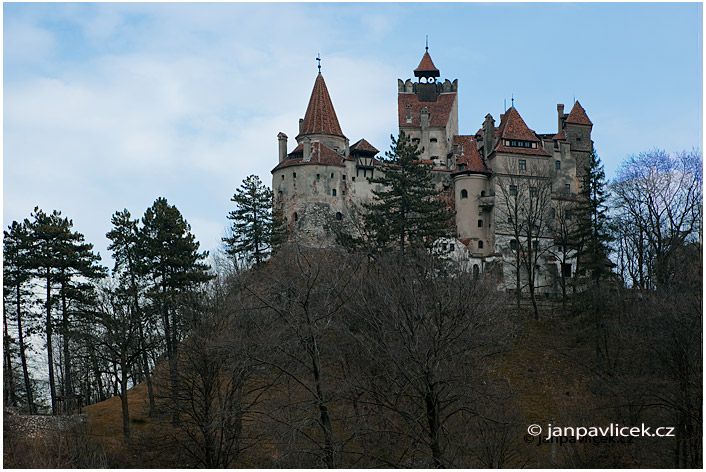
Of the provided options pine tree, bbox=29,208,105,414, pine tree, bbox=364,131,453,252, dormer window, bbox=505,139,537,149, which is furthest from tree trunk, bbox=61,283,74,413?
dormer window, bbox=505,139,537,149

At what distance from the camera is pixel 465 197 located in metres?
69.4

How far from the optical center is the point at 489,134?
2837 inches

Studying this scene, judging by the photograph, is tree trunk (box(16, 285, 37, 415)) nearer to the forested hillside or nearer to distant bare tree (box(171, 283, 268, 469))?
the forested hillside

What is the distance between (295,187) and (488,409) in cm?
4053

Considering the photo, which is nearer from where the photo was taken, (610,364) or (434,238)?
(610,364)

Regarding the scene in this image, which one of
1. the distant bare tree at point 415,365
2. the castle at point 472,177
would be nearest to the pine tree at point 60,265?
the distant bare tree at point 415,365

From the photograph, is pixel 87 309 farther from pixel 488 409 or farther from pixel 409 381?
pixel 409 381

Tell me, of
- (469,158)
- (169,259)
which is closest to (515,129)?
(469,158)

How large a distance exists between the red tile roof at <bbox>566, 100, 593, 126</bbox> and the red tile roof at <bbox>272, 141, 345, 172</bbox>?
66.3ft

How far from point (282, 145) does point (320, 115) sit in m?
4.52

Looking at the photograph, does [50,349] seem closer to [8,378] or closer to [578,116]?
[8,378]

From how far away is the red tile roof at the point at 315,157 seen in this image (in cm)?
7144

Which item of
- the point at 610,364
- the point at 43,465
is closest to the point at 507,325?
the point at 610,364

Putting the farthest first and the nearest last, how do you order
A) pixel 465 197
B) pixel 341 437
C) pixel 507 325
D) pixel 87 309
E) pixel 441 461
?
pixel 465 197 → pixel 507 325 → pixel 87 309 → pixel 341 437 → pixel 441 461
